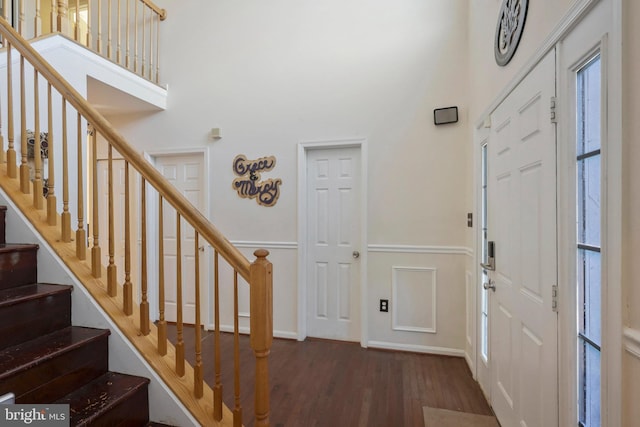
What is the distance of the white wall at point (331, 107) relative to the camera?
262cm

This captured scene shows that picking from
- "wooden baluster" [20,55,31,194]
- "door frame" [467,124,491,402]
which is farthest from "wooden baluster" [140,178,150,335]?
"door frame" [467,124,491,402]

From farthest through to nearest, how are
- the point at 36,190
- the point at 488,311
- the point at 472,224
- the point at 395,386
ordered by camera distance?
the point at 472,224 → the point at 395,386 → the point at 488,311 → the point at 36,190

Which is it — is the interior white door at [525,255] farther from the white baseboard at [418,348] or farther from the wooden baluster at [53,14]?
the wooden baluster at [53,14]

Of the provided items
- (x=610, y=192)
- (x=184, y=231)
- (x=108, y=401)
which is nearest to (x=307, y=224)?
(x=184, y=231)

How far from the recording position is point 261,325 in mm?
1149

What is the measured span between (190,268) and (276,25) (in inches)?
106

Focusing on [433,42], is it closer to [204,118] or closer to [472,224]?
[472,224]

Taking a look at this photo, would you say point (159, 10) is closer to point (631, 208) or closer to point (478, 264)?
point (478, 264)

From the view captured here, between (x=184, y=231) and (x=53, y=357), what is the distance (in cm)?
218

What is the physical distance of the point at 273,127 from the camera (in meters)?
2.97

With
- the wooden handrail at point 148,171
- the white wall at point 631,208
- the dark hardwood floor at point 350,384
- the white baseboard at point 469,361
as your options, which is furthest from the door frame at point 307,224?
the white wall at point 631,208

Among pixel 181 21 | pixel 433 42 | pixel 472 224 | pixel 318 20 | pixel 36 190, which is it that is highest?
pixel 181 21

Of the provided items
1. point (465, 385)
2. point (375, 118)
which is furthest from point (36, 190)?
point (465, 385)

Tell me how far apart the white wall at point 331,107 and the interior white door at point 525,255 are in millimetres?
796
